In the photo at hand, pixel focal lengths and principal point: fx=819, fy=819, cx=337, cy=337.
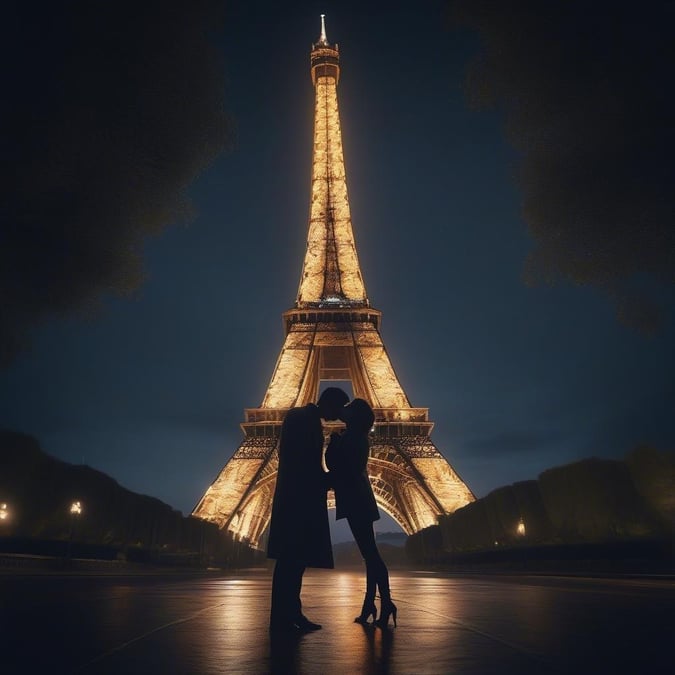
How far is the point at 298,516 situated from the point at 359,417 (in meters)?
1.06

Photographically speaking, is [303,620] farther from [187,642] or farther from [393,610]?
[187,642]

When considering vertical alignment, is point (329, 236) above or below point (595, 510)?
above

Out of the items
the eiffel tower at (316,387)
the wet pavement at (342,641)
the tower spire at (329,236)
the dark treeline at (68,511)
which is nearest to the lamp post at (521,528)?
the eiffel tower at (316,387)

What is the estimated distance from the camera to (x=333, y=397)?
24.4ft

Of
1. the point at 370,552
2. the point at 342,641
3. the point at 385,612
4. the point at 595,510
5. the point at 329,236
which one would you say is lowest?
the point at 342,641

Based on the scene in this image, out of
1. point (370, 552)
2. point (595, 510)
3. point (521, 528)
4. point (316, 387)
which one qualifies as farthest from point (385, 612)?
point (316, 387)

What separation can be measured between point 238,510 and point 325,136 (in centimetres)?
3403

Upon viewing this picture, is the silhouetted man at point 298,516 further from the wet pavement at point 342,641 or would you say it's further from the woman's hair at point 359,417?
the wet pavement at point 342,641

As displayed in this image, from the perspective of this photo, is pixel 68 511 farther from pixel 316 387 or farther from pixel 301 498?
pixel 316 387

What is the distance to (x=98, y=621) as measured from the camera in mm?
7379

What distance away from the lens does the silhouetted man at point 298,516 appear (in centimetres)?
677

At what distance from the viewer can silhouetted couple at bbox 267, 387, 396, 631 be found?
681 cm

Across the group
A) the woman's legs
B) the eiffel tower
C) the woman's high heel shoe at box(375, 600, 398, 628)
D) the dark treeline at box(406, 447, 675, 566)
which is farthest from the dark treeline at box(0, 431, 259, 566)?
the woman's high heel shoe at box(375, 600, 398, 628)

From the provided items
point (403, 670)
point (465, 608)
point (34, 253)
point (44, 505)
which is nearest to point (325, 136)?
point (44, 505)
